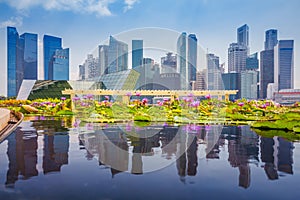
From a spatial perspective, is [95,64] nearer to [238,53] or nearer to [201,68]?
[201,68]

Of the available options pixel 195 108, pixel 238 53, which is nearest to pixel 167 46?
pixel 195 108

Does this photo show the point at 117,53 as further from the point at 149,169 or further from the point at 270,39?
the point at 270,39

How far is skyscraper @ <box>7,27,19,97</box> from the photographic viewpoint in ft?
320

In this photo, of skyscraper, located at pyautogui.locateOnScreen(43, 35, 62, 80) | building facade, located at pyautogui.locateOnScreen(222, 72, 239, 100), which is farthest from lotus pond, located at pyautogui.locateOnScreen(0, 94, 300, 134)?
skyscraper, located at pyautogui.locateOnScreen(43, 35, 62, 80)

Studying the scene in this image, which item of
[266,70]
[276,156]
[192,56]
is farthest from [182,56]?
[266,70]

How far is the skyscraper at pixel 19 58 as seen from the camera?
331 ft

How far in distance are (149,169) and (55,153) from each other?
2.20 metres

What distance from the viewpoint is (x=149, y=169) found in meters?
4.05

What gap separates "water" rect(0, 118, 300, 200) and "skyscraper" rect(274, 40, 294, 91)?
8303 cm

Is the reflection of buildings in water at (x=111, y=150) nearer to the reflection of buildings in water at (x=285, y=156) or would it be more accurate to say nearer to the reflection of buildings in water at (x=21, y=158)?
the reflection of buildings in water at (x=21, y=158)

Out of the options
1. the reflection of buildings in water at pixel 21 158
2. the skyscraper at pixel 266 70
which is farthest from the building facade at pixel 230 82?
the skyscraper at pixel 266 70

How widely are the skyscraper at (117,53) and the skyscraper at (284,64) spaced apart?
266 feet

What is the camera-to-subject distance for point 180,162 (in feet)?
14.7

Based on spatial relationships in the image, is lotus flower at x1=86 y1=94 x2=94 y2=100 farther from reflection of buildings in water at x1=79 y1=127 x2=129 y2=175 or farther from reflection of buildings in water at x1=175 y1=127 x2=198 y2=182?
reflection of buildings in water at x1=175 y1=127 x2=198 y2=182
